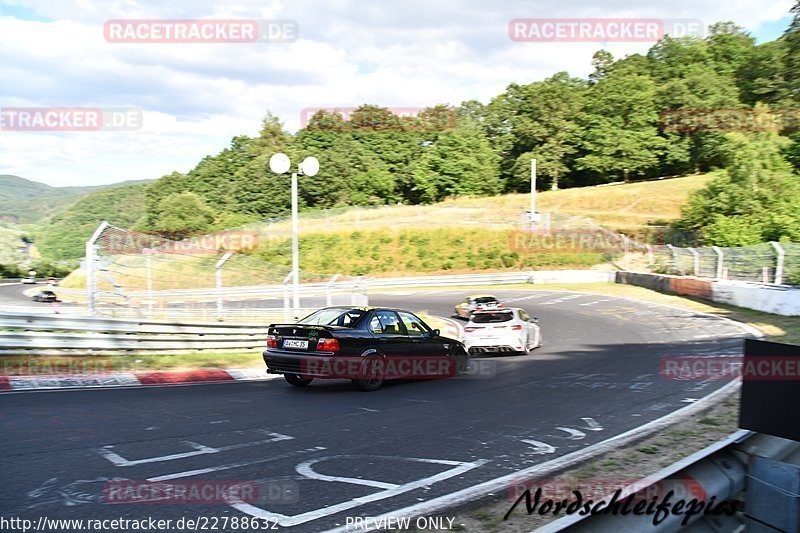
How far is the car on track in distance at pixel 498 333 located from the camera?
1590cm

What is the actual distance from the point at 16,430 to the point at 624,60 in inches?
4432

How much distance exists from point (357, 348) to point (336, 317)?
0.89 metres

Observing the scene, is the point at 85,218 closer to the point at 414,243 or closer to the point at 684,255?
the point at 414,243

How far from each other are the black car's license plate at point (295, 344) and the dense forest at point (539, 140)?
193ft

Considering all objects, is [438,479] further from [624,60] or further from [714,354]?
[624,60]

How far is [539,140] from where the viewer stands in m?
88.6

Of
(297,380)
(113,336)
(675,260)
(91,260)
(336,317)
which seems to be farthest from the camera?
(675,260)

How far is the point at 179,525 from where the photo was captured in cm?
436

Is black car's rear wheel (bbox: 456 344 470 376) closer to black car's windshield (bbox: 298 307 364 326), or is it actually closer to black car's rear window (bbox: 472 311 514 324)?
black car's windshield (bbox: 298 307 364 326)

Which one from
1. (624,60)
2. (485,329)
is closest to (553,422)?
(485,329)

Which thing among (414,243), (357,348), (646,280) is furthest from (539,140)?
(357,348)

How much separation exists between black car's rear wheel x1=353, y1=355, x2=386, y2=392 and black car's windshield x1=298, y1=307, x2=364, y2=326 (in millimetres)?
737

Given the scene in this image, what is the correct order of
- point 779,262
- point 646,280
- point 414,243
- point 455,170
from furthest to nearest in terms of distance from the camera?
1. point 455,170
2. point 414,243
3. point 646,280
4. point 779,262

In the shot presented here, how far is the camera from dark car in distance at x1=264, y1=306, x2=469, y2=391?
33.8 ft
